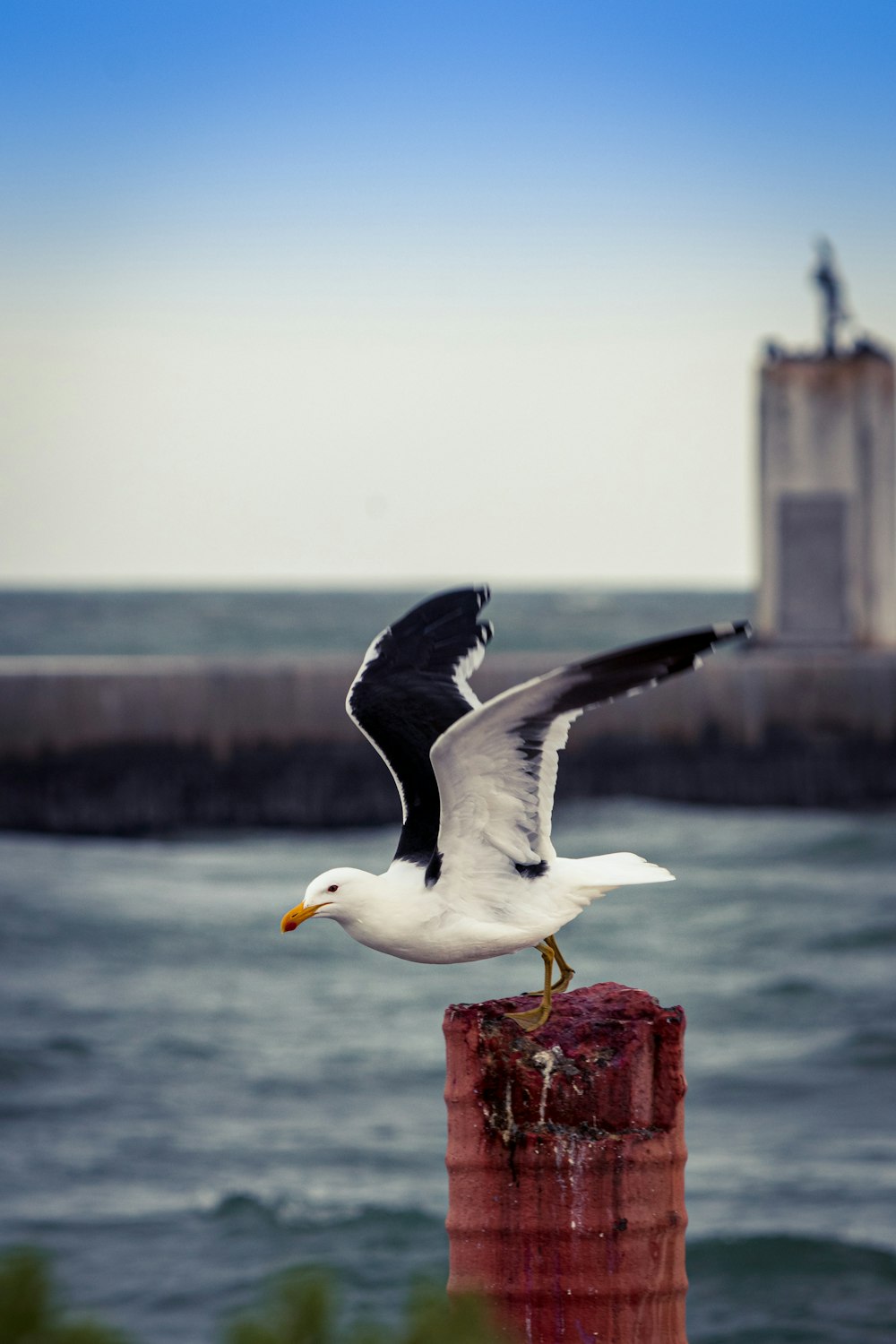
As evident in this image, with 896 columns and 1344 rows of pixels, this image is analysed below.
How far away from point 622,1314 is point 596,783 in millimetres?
24125

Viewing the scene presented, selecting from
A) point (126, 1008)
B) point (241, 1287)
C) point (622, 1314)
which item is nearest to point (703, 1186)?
point (241, 1287)

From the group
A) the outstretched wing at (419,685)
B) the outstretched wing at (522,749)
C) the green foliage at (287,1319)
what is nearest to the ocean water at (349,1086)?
the outstretched wing at (419,685)

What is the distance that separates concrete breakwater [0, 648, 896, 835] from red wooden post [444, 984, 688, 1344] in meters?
22.2

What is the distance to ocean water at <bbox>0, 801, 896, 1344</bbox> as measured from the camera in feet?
33.4

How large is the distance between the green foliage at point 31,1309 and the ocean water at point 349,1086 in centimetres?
398

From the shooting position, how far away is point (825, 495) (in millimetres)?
27516

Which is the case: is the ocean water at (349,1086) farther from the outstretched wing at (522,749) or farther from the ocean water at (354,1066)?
the outstretched wing at (522,749)

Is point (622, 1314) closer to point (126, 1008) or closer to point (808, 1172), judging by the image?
point (808, 1172)

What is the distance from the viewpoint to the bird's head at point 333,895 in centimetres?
335

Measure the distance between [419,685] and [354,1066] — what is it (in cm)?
1038

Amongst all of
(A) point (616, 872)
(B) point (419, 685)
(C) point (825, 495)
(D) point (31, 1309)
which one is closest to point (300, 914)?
(A) point (616, 872)

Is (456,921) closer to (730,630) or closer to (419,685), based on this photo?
(730,630)

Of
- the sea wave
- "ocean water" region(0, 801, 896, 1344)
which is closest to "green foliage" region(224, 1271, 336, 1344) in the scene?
"ocean water" region(0, 801, 896, 1344)

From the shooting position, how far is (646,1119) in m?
2.96
